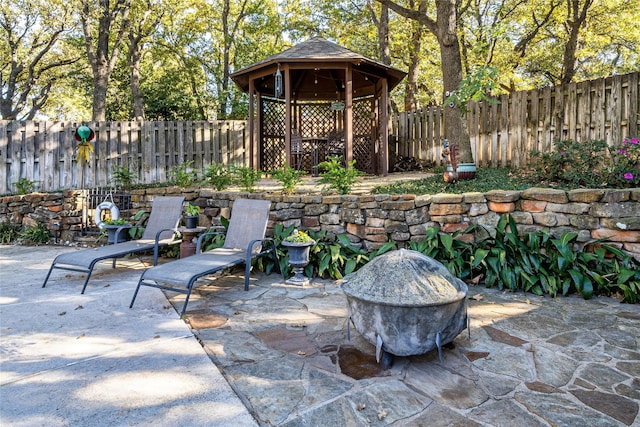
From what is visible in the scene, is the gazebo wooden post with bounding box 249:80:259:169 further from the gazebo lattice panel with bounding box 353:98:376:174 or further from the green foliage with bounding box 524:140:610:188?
the green foliage with bounding box 524:140:610:188

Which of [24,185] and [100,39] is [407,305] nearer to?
[24,185]

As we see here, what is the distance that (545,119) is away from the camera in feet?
22.8

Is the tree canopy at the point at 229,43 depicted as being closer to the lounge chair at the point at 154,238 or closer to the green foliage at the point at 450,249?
the lounge chair at the point at 154,238

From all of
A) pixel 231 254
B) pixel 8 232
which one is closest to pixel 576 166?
pixel 231 254

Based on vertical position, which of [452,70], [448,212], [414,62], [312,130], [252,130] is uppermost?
[414,62]

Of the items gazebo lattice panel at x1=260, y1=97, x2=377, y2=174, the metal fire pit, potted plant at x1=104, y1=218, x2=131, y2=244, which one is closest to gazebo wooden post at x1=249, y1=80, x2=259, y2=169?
gazebo lattice panel at x1=260, y1=97, x2=377, y2=174

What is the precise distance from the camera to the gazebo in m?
7.96

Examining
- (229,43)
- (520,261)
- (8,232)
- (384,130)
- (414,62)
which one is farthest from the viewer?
(229,43)

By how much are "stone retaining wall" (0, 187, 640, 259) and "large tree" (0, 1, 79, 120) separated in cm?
1045

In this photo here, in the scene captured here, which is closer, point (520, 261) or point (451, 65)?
point (520, 261)

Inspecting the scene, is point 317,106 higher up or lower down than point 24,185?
higher up

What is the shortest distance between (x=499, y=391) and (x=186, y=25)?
17729mm

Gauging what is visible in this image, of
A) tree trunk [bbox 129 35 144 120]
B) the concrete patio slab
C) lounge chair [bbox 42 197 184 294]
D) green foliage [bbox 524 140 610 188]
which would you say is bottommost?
the concrete patio slab

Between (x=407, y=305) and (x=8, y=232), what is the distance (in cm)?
803
